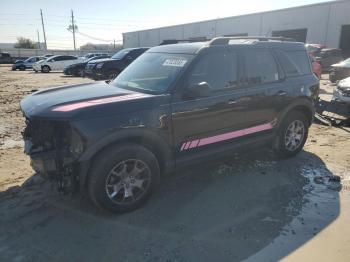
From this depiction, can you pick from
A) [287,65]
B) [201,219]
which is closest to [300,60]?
[287,65]

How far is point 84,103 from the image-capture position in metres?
3.59

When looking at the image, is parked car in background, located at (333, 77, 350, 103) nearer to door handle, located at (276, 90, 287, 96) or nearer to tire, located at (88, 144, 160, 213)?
door handle, located at (276, 90, 287, 96)

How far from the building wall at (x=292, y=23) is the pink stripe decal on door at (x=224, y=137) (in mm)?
19030

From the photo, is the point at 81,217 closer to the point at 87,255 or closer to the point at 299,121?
the point at 87,255

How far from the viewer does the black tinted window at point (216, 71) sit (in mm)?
4207

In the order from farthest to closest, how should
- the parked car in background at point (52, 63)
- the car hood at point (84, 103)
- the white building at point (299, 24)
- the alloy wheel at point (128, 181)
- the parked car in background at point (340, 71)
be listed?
the parked car in background at point (52, 63) → the white building at point (299, 24) → the parked car in background at point (340, 71) → the alloy wheel at point (128, 181) → the car hood at point (84, 103)

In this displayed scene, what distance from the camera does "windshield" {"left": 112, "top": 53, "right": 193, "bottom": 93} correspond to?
4.14 metres

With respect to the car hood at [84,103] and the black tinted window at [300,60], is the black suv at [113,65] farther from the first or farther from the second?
the car hood at [84,103]

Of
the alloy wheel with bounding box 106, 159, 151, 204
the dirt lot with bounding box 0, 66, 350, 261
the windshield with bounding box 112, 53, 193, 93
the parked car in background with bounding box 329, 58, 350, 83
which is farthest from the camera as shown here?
the parked car in background with bounding box 329, 58, 350, 83

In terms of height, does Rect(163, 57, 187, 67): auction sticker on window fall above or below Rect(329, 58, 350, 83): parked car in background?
above

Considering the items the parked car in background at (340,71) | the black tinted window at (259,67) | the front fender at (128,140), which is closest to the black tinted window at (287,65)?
the black tinted window at (259,67)

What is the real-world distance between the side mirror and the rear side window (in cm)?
190

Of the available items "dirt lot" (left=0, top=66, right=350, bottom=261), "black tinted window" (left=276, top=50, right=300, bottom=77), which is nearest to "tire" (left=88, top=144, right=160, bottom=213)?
"dirt lot" (left=0, top=66, right=350, bottom=261)

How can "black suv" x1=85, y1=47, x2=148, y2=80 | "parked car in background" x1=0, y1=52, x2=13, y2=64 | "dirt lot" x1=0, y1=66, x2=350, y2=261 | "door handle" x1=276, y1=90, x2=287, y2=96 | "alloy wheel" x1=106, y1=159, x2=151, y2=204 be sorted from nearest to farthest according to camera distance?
"dirt lot" x1=0, y1=66, x2=350, y2=261
"alloy wheel" x1=106, y1=159, x2=151, y2=204
"door handle" x1=276, y1=90, x2=287, y2=96
"black suv" x1=85, y1=47, x2=148, y2=80
"parked car in background" x1=0, y1=52, x2=13, y2=64
